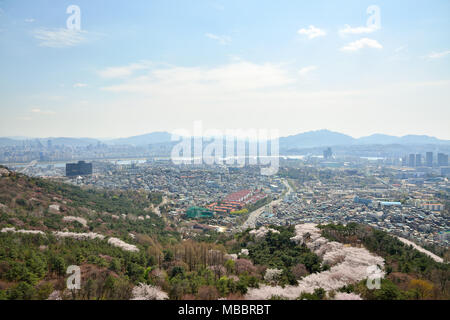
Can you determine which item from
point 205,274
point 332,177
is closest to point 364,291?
point 205,274

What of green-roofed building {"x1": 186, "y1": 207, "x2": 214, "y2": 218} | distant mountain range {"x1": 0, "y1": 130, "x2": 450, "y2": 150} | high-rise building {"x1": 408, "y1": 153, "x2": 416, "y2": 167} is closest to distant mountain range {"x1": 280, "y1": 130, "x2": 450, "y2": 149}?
distant mountain range {"x1": 0, "y1": 130, "x2": 450, "y2": 150}

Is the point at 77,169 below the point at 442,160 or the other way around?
below

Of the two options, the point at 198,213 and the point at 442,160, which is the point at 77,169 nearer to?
the point at 198,213

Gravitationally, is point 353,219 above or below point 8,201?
below

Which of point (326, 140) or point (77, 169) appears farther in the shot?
point (326, 140)

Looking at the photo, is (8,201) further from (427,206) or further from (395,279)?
(427,206)

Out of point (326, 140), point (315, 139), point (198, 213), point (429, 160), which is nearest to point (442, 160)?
point (429, 160)
